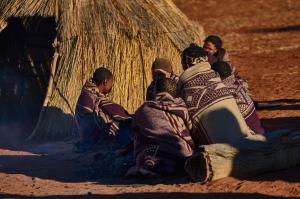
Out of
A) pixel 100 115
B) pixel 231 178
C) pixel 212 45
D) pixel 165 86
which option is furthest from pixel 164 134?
pixel 212 45

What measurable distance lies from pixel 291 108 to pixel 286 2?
12113 millimetres

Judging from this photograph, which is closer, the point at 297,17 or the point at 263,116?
the point at 263,116

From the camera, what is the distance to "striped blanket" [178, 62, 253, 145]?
8.04 m

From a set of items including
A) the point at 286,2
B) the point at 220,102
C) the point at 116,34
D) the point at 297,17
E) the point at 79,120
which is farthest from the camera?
the point at 286,2

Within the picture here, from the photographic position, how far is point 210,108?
26.6ft

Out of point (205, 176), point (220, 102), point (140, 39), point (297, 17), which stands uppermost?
point (297, 17)

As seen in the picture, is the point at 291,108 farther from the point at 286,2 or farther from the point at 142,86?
the point at 286,2

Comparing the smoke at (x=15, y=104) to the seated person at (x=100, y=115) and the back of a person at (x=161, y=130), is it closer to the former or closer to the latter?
the seated person at (x=100, y=115)

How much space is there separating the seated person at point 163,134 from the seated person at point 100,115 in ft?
5.17

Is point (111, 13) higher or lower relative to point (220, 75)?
higher

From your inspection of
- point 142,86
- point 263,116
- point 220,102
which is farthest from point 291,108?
point 220,102

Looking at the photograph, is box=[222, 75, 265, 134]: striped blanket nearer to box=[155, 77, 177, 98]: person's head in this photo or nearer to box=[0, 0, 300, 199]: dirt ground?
box=[155, 77, 177, 98]: person's head

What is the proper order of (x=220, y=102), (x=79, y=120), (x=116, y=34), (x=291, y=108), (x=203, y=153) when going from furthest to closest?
1. (x=291, y=108)
2. (x=116, y=34)
3. (x=79, y=120)
4. (x=220, y=102)
5. (x=203, y=153)

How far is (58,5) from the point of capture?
37.0 ft
